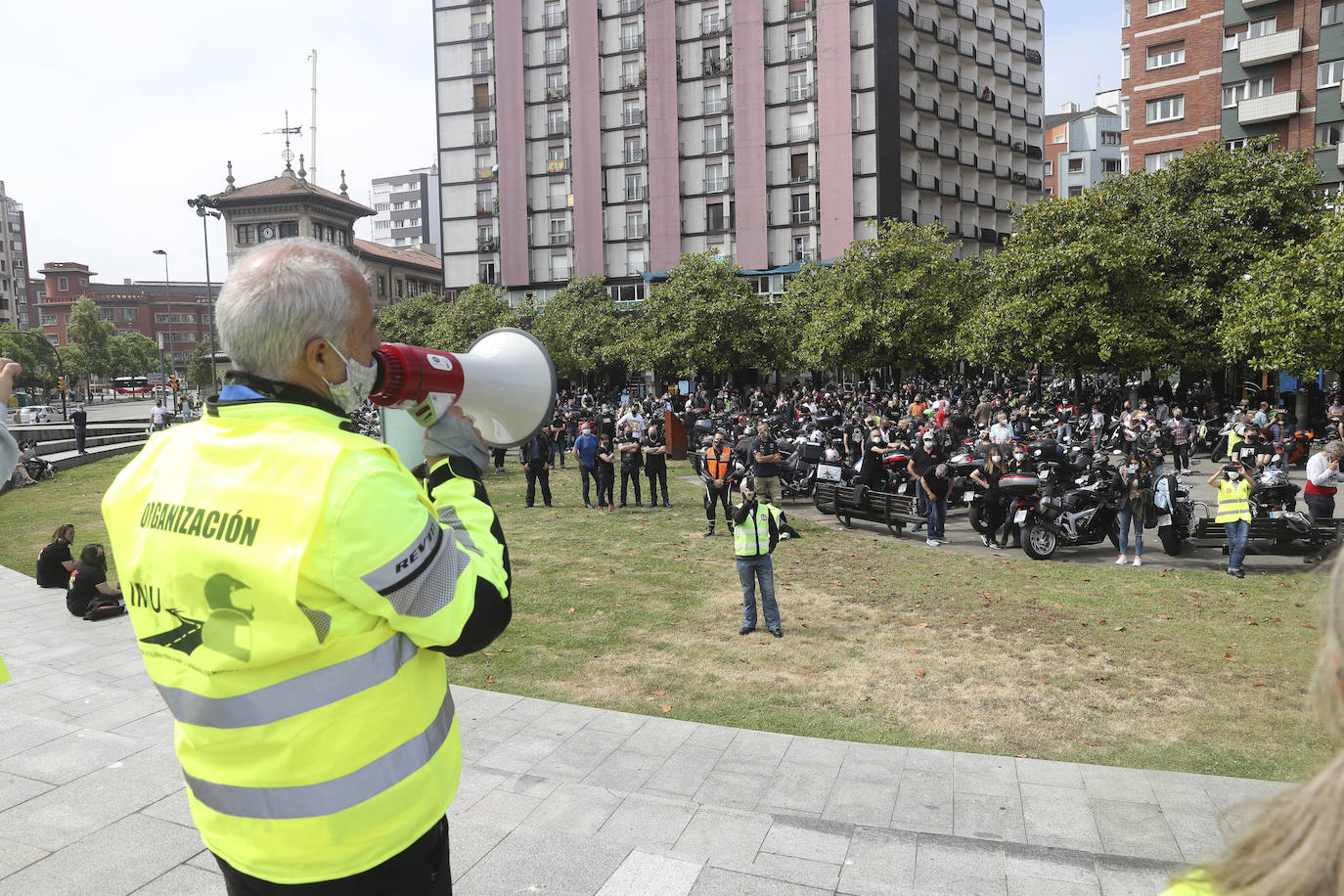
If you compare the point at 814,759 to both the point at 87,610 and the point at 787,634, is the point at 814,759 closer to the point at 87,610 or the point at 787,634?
the point at 787,634

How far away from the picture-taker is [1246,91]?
40000 mm

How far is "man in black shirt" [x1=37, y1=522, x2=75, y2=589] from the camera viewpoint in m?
10.2

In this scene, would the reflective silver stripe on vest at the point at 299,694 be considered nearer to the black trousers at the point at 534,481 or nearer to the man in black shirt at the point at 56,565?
the man in black shirt at the point at 56,565

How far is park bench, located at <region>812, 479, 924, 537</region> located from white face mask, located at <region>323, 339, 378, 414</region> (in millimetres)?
12650

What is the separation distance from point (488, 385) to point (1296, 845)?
2.01 metres

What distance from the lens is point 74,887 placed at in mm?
3561

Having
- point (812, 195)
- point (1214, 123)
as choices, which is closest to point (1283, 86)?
point (1214, 123)

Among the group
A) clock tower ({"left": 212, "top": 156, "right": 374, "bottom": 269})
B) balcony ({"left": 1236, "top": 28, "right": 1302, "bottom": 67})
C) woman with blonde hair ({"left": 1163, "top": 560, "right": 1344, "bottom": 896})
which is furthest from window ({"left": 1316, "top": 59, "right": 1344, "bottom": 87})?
clock tower ({"left": 212, "top": 156, "right": 374, "bottom": 269})

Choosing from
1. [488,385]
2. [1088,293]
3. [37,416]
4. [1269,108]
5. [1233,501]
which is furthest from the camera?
[37,416]

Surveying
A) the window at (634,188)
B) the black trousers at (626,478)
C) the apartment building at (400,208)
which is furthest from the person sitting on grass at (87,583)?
the apartment building at (400,208)

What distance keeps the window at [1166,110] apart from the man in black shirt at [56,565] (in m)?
48.5

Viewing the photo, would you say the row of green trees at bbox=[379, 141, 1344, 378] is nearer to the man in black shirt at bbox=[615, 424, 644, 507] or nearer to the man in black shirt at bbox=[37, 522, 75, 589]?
the man in black shirt at bbox=[615, 424, 644, 507]

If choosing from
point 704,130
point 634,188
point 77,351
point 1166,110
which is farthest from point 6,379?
point 77,351

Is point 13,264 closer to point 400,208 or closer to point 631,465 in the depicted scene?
point 400,208
